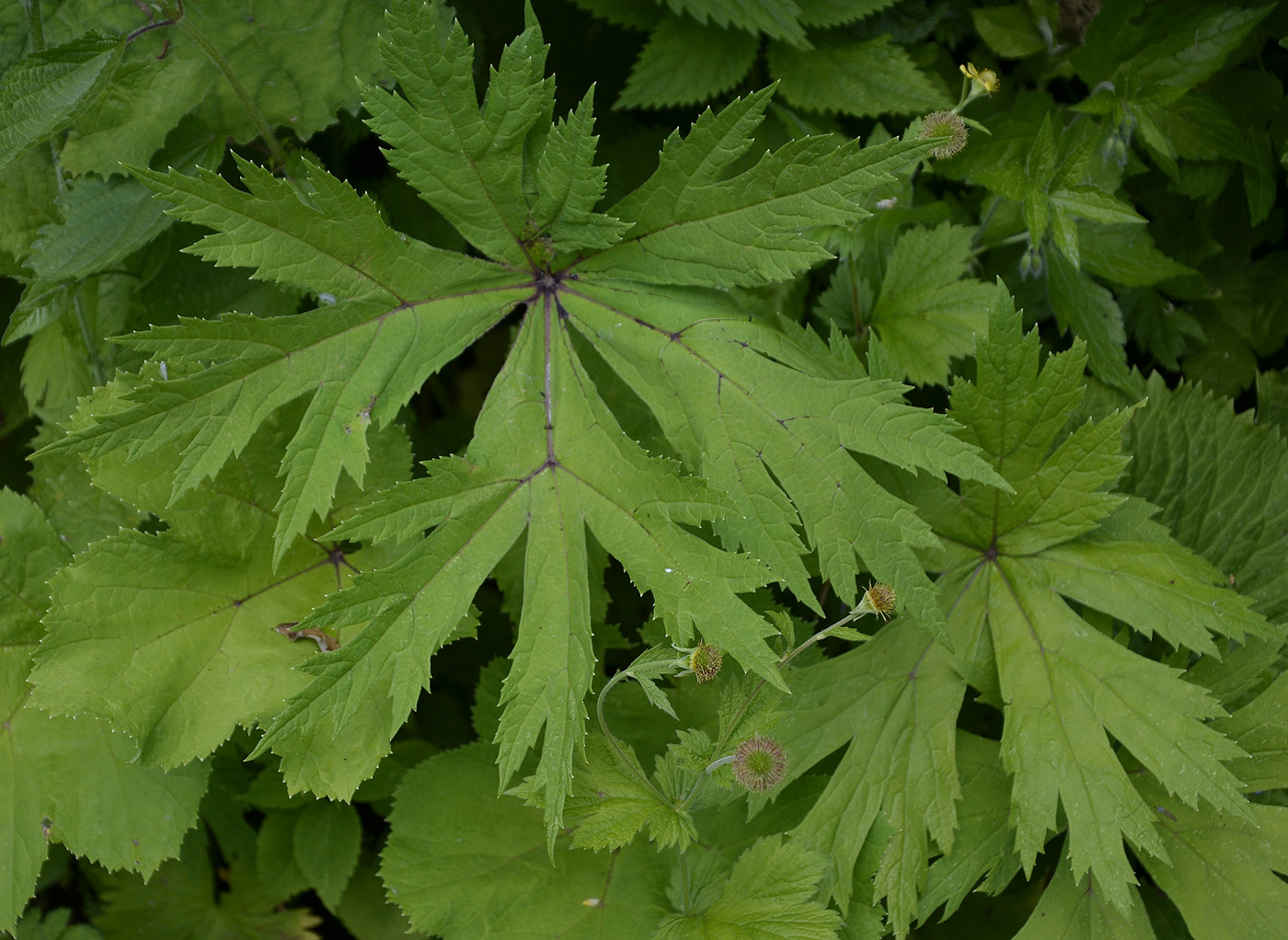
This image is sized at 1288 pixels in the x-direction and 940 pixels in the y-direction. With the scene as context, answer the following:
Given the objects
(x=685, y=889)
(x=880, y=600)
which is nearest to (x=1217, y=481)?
(x=880, y=600)

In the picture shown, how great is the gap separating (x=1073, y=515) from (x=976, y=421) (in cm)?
24

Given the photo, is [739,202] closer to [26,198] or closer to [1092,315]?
[1092,315]

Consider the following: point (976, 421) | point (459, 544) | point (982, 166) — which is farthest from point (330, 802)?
point (982, 166)

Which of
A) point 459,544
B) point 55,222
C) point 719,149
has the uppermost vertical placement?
point 719,149

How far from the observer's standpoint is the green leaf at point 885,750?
1601 millimetres

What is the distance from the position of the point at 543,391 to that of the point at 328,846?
128 cm

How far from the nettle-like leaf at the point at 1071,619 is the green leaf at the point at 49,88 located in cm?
161

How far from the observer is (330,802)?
2.05 m

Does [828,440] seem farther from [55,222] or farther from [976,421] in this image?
[55,222]

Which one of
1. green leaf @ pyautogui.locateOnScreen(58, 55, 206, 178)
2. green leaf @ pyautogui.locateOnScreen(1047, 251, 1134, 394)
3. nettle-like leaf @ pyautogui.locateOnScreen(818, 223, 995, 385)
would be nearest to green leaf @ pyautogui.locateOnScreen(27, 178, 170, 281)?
green leaf @ pyautogui.locateOnScreen(58, 55, 206, 178)

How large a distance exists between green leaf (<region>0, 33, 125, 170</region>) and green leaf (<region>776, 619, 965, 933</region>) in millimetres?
1629

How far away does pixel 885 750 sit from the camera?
1624mm

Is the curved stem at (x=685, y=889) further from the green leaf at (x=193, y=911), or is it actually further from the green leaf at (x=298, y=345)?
the green leaf at (x=193, y=911)

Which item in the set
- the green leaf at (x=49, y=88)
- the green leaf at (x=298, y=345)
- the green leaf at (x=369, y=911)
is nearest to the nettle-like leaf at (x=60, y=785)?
the green leaf at (x=369, y=911)
